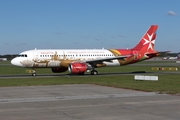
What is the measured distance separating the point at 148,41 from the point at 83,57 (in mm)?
10338

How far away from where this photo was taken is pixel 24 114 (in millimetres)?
13711

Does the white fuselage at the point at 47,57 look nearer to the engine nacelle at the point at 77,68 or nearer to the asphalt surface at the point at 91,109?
the engine nacelle at the point at 77,68

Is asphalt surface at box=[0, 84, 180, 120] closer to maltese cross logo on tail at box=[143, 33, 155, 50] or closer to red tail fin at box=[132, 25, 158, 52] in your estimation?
red tail fin at box=[132, 25, 158, 52]

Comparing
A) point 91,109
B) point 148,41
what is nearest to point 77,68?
point 148,41

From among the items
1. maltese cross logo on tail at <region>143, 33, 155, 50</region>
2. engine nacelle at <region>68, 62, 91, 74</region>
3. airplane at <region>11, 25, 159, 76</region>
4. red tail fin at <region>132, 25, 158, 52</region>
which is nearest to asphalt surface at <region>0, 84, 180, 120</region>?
engine nacelle at <region>68, 62, 91, 74</region>

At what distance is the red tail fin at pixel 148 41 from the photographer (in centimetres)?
4906

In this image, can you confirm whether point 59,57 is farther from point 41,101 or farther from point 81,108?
point 81,108

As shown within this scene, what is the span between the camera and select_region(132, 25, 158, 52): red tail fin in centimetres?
A: 4906

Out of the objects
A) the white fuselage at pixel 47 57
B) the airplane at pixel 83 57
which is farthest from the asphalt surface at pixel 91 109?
the white fuselage at pixel 47 57

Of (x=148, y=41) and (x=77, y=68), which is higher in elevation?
(x=148, y=41)

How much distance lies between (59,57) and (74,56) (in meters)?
2.17

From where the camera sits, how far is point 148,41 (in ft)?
162

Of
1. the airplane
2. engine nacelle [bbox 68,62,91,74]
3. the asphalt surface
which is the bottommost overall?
the asphalt surface

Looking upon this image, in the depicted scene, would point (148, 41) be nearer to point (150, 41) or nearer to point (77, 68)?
point (150, 41)
